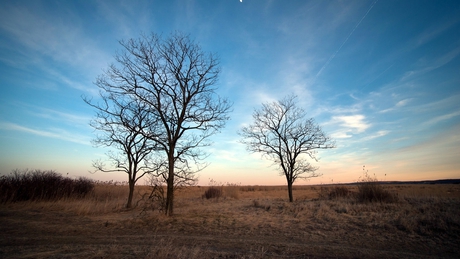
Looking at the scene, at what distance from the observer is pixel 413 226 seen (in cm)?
752

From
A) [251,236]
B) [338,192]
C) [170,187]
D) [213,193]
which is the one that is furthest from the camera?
[213,193]

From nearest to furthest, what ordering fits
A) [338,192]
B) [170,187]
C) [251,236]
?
[251,236] → [170,187] → [338,192]

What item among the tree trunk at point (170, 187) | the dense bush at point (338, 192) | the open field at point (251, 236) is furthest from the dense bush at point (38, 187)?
the dense bush at point (338, 192)

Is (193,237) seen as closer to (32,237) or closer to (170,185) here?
(170,185)

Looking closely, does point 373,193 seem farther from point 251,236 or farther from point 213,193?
point 213,193

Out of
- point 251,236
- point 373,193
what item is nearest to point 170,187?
point 251,236

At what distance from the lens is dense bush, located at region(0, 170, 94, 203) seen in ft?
57.0

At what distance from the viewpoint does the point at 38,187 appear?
1919 centimetres

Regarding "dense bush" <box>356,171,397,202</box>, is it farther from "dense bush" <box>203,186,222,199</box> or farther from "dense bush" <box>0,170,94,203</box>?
"dense bush" <box>0,170,94,203</box>

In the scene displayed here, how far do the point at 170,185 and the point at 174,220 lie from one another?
5.21 ft

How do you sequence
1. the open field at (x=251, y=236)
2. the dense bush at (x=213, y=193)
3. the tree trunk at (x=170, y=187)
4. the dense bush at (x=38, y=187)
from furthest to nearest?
the dense bush at (x=213, y=193), the dense bush at (x=38, y=187), the tree trunk at (x=170, y=187), the open field at (x=251, y=236)

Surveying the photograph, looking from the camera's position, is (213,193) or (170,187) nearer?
(170,187)

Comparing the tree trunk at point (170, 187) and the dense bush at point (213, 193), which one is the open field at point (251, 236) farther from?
the dense bush at point (213, 193)

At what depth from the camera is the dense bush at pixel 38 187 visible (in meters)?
17.4
